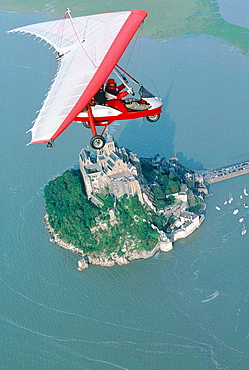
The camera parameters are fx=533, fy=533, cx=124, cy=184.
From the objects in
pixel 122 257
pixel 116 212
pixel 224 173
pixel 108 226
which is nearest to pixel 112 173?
pixel 116 212

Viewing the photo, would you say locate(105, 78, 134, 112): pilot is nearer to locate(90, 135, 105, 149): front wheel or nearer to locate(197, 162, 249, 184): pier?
locate(90, 135, 105, 149): front wheel

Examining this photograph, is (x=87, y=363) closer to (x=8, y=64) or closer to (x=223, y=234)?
(x=223, y=234)

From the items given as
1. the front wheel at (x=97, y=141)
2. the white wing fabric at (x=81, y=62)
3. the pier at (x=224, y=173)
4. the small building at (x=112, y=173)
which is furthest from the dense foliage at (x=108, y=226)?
the front wheel at (x=97, y=141)

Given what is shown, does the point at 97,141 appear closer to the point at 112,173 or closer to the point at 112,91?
the point at 112,91

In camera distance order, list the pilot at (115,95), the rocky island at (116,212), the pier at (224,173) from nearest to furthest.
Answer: the pilot at (115,95) < the rocky island at (116,212) < the pier at (224,173)

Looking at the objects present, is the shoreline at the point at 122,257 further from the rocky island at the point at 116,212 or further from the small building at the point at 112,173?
the small building at the point at 112,173

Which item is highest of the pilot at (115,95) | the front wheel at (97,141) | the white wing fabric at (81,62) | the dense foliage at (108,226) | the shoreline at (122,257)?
the white wing fabric at (81,62)

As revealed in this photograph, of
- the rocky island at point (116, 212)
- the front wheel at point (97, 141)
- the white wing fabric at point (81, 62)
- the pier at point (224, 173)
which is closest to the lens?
the white wing fabric at point (81, 62)
